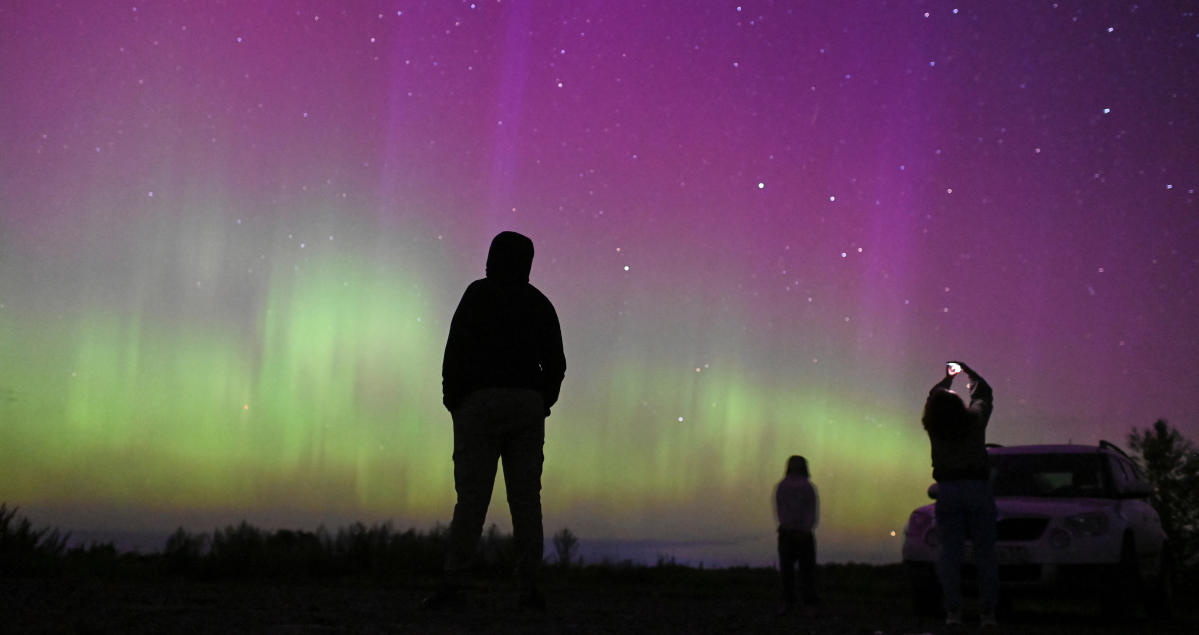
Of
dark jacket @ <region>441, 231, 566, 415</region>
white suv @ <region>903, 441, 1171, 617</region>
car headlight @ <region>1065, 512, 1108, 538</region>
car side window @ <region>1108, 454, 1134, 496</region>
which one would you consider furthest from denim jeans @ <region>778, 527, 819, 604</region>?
dark jacket @ <region>441, 231, 566, 415</region>

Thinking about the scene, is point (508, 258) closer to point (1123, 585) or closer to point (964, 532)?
point (964, 532)

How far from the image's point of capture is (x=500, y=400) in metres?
6.48

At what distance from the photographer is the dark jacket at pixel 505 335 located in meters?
6.54

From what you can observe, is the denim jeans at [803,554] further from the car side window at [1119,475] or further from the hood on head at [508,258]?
the hood on head at [508,258]

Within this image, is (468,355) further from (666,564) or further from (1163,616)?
(666,564)

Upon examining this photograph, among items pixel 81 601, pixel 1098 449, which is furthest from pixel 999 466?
pixel 81 601

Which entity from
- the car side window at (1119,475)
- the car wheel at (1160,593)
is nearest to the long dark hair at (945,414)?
the car side window at (1119,475)

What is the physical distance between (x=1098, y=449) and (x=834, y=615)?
3.64 metres

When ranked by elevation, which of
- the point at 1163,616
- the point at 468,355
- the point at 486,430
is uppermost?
the point at 468,355

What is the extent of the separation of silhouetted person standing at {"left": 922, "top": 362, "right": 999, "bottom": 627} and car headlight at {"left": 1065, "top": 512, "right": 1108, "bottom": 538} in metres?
1.95

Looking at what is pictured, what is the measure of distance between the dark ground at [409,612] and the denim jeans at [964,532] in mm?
329

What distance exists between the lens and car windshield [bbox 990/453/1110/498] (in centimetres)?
1053

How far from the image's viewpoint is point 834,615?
9.16 meters

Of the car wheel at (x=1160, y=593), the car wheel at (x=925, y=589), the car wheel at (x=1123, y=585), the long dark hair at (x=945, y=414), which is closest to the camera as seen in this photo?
the long dark hair at (x=945, y=414)
